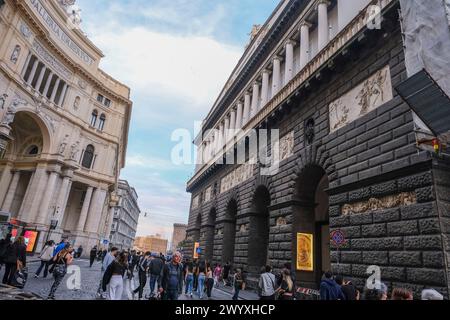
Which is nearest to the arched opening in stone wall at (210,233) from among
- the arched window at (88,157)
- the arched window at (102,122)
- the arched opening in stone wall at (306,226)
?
the arched opening in stone wall at (306,226)

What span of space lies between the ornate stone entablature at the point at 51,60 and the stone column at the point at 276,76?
24789 mm

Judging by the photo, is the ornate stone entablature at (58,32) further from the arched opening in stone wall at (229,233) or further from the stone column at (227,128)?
the arched opening in stone wall at (229,233)

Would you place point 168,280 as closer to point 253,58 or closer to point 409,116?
point 409,116

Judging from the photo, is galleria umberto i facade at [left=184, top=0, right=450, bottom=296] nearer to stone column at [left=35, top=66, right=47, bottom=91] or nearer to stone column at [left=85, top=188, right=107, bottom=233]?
stone column at [left=35, top=66, right=47, bottom=91]

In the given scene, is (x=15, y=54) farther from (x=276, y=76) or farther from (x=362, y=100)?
(x=362, y=100)

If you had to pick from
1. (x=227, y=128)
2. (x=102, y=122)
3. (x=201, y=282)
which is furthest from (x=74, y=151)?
(x=201, y=282)

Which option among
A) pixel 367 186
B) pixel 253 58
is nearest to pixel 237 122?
pixel 253 58

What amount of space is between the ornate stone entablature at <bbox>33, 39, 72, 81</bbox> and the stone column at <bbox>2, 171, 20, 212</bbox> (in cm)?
1208

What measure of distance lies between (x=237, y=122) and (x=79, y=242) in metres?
25.1

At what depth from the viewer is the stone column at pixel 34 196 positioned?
91.8 feet

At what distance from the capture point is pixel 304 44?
14898 millimetres

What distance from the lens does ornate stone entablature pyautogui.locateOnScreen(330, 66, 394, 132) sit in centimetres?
869

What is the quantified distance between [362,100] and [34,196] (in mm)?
30532

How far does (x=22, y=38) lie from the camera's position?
26125 millimetres
